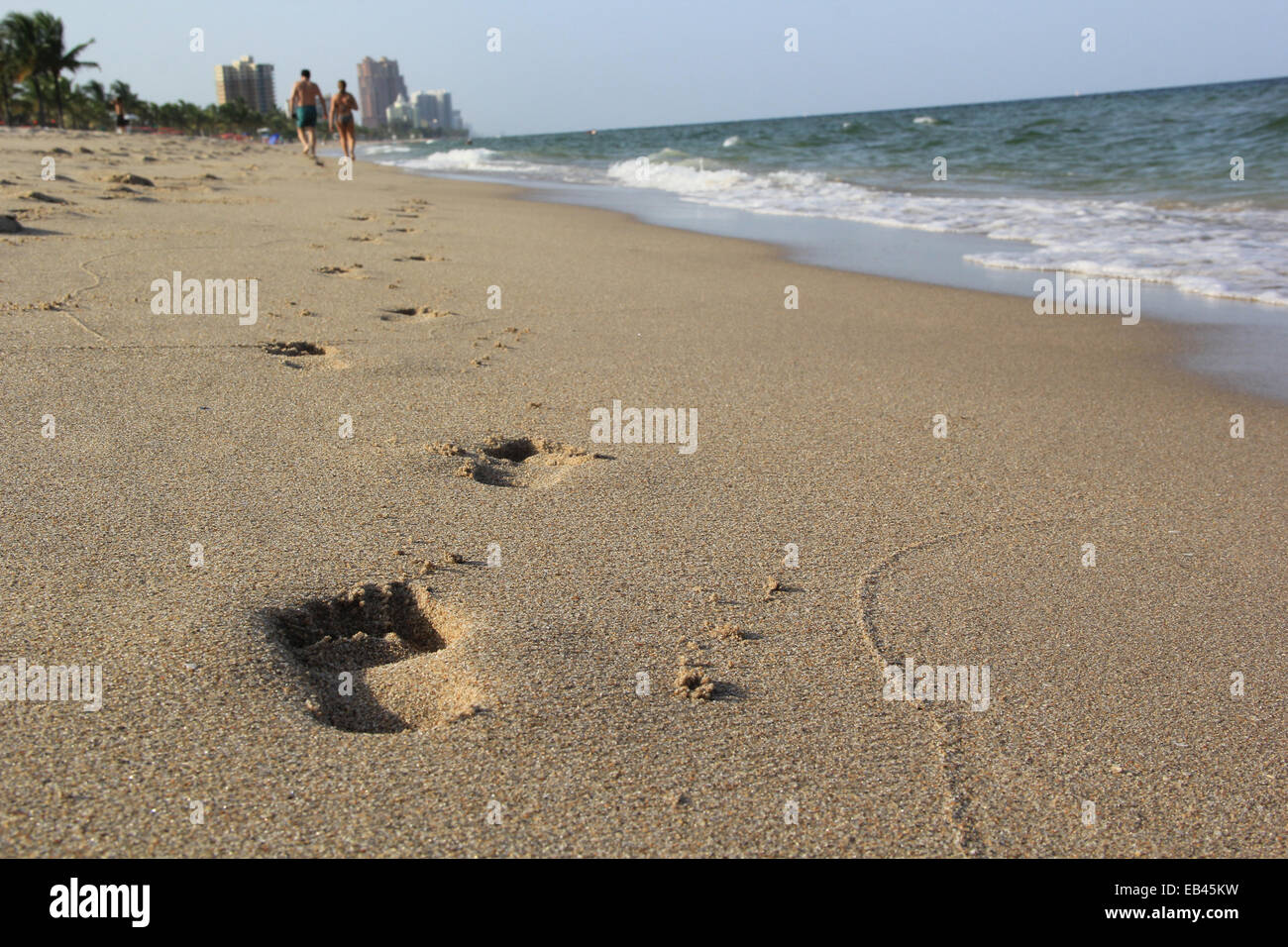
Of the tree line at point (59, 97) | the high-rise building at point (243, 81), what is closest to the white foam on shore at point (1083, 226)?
the tree line at point (59, 97)

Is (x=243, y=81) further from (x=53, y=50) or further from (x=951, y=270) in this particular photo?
(x=951, y=270)

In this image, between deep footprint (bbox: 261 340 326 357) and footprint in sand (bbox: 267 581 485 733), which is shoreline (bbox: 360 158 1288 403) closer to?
footprint in sand (bbox: 267 581 485 733)

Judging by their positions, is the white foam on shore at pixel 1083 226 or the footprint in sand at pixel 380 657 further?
the white foam on shore at pixel 1083 226

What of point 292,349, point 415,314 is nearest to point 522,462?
point 292,349

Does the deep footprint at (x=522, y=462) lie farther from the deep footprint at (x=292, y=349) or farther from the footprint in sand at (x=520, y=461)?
the deep footprint at (x=292, y=349)

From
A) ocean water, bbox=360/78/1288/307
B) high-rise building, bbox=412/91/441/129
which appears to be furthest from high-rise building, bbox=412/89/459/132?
ocean water, bbox=360/78/1288/307

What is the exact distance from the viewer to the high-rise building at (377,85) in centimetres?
9319

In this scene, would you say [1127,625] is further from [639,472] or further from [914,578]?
[639,472]

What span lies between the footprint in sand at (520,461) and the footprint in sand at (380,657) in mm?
702

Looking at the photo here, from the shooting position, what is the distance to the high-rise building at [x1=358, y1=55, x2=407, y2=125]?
306ft

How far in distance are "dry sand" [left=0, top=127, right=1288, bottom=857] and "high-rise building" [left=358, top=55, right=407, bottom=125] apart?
9872cm

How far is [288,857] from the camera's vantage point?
1.31 metres

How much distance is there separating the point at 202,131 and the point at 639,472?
66977 millimetres

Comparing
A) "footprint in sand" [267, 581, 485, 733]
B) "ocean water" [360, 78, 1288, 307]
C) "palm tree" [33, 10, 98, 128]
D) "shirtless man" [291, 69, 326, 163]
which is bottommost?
"footprint in sand" [267, 581, 485, 733]
